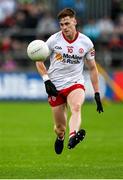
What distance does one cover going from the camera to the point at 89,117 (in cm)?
2509

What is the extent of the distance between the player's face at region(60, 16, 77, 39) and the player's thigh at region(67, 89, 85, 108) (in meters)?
1.03

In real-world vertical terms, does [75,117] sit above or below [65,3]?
above

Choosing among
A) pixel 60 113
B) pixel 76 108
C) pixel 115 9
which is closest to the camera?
pixel 76 108

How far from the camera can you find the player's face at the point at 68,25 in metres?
13.8

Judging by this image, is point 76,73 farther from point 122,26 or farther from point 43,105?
point 122,26

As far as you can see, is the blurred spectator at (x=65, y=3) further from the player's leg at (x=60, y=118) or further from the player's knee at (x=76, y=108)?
the player's knee at (x=76, y=108)

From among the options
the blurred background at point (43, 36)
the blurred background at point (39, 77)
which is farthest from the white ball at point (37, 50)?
the blurred background at point (43, 36)

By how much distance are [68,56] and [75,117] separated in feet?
4.06

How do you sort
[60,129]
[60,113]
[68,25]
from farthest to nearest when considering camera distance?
[60,129]
[60,113]
[68,25]

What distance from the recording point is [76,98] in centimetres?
1382

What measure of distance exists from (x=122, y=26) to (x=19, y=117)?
341 inches

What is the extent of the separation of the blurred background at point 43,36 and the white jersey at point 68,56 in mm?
15068

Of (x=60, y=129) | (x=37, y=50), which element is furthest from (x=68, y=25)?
(x=60, y=129)

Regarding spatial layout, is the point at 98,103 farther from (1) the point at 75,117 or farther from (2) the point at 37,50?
(2) the point at 37,50
